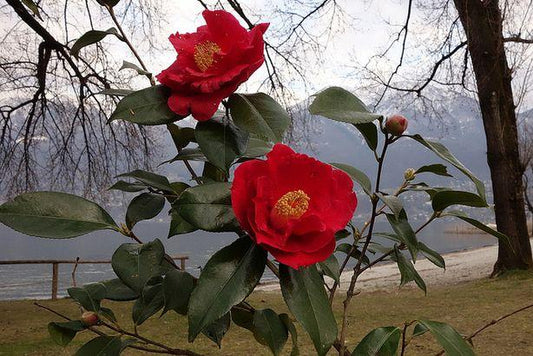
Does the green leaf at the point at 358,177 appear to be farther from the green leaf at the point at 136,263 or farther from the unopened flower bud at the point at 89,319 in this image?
the unopened flower bud at the point at 89,319

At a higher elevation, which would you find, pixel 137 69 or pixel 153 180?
pixel 137 69

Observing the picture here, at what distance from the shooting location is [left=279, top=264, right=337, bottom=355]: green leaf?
0.49 metres

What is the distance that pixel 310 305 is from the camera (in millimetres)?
505

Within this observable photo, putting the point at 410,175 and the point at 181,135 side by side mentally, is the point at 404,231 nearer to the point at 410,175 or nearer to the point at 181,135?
the point at 410,175

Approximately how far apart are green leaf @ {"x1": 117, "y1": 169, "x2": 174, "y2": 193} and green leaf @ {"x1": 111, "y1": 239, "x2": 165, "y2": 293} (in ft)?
0.34

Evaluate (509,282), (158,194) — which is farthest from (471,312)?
(158,194)

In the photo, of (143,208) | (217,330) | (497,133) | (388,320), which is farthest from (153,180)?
(497,133)

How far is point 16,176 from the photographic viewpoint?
232 inches

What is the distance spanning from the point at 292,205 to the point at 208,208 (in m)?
0.10

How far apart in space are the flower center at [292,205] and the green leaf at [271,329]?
0.36m

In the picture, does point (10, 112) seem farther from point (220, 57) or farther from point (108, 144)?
point (220, 57)

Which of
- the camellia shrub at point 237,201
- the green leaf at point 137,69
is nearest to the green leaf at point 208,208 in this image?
the camellia shrub at point 237,201

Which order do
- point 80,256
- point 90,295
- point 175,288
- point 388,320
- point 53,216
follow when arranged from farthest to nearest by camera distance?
point 80,256, point 388,320, point 90,295, point 175,288, point 53,216

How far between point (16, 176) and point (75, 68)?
1781 millimetres
